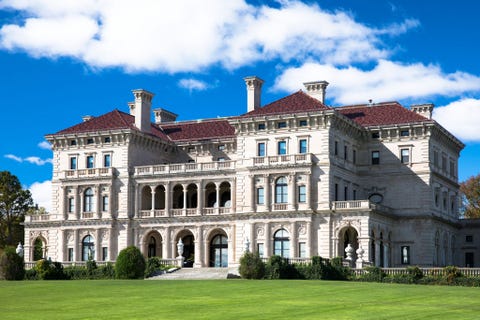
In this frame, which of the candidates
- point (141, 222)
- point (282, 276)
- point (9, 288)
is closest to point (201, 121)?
point (141, 222)

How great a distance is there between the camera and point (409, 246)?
76.7 metres

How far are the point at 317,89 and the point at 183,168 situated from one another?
44.2 ft

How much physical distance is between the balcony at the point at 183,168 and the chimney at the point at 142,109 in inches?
189

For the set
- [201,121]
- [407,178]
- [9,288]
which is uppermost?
[201,121]

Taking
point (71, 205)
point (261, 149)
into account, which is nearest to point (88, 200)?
point (71, 205)

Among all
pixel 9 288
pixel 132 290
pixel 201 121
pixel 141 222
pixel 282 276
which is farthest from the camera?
pixel 201 121

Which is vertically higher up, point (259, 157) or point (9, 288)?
point (259, 157)

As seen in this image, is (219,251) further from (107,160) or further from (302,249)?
(107,160)

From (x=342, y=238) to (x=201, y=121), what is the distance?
22888mm

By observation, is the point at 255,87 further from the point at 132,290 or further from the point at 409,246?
the point at 132,290

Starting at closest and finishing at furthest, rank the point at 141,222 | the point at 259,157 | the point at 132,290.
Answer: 1. the point at 132,290
2. the point at 259,157
3. the point at 141,222

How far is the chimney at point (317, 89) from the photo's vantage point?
7719 centimetres

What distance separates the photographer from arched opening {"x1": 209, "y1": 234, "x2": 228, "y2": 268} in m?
78.1

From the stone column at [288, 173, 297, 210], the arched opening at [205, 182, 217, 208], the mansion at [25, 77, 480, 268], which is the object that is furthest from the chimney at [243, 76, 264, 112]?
the stone column at [288, 173, 297, 210]
